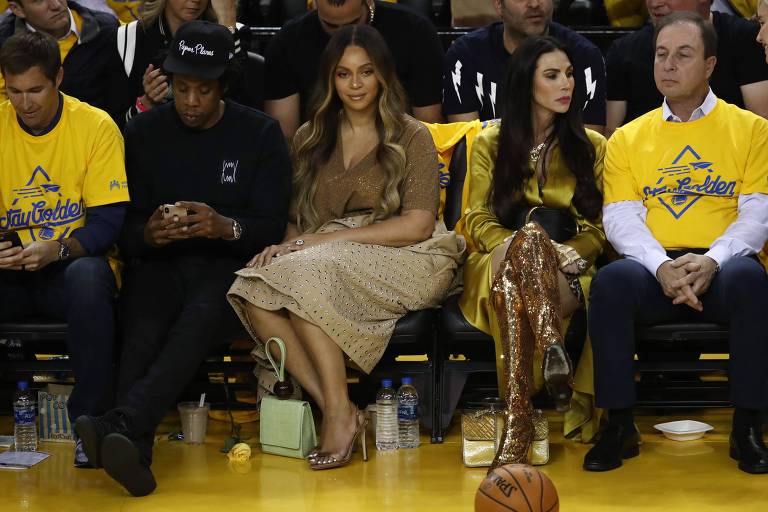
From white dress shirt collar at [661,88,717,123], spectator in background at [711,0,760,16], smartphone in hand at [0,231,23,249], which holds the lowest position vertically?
smartphone in hand at [0,231,23,249]

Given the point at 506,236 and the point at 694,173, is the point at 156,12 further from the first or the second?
the point at 694,173

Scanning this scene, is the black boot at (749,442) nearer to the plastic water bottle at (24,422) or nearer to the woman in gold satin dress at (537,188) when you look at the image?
the woman in gold satin dress at (537,188)

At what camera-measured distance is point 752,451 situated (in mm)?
4488

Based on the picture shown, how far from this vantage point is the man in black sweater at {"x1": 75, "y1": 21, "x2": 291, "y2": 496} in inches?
188

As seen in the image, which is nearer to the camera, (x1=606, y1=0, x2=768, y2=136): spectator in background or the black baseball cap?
the black baseball cap

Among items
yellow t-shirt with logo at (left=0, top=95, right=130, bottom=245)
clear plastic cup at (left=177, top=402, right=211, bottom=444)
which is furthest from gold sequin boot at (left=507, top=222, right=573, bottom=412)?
yellow t-shirt with logo at (left=0, top=95, right=130, bottom=245)

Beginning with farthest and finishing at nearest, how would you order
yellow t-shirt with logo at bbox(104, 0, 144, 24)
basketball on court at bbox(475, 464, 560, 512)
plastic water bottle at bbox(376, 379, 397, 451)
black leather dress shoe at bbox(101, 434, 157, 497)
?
yellow t-shirt with logo at bbox(104, 0, 144, 24) < plastic water bottle at bbox(376, 379, 397, 451) < black leather dress shoe at bbox(101, 434, 157, 497) < basketball on court at bbox(475, 464, 560, 512)

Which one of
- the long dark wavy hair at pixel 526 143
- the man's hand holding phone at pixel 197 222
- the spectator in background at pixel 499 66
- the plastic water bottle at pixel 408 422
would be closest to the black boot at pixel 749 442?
the long dark wavy hair at pixel 526 143

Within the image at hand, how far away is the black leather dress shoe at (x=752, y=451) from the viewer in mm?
4453

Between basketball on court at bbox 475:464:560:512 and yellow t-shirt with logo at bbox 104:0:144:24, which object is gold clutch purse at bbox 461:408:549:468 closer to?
basketball on court at bbox 475:464:560:512

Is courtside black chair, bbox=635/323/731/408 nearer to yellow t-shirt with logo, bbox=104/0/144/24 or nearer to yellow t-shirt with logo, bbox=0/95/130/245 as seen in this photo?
yellow t-shirt with logo, bbox=0/95/130/245

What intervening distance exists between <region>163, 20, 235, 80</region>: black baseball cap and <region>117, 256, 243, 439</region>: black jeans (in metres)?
0.71

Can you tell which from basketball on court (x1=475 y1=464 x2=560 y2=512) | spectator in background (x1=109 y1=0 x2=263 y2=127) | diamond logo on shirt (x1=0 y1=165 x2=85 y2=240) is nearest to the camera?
basketball on court (x1=475 y1=464 x2=560 y2=512)

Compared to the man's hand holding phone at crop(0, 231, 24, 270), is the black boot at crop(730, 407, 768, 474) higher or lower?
lower
